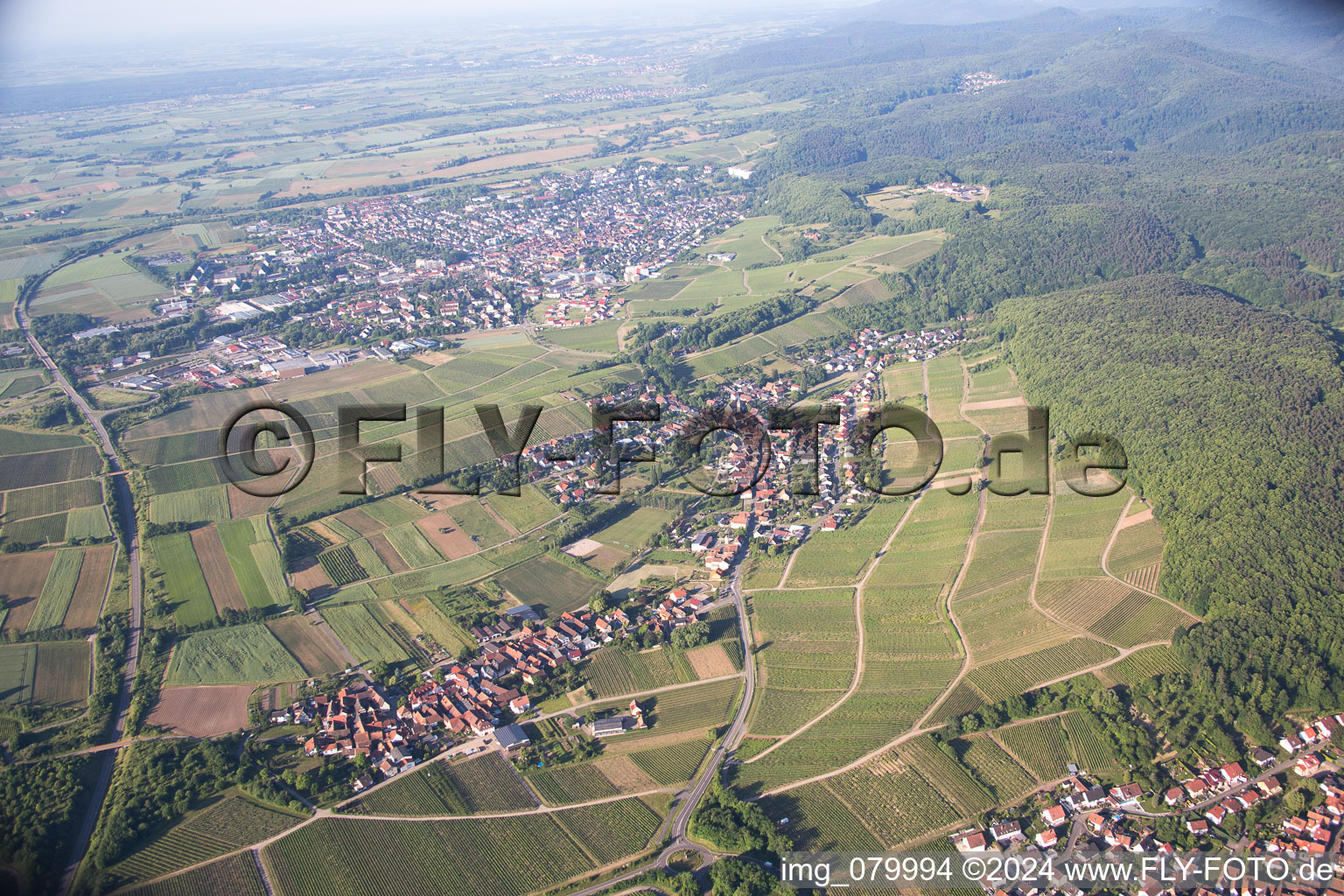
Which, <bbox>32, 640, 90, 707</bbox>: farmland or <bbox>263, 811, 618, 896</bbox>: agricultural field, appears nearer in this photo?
<bbox>263, 811, 618, 896</bbox>: agricultural field

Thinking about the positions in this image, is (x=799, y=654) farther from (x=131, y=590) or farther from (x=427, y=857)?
(x=131, y=590)

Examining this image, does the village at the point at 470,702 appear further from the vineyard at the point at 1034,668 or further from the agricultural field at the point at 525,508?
the vineyard at the point at 1034,668

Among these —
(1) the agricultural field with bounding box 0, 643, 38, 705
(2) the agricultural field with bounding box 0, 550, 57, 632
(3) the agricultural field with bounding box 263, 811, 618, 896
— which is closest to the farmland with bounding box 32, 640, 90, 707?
(1) the agricultural field with bounding box 0, 643, 38, 705

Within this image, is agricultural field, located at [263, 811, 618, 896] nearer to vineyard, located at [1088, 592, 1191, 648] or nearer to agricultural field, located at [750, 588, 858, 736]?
agricultural field, located at [750, 588, 858, 736]

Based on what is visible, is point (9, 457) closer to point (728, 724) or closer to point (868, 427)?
point (728, 724)

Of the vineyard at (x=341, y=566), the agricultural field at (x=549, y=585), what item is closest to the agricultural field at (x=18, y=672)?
the vineyard at (x=341, y=566)

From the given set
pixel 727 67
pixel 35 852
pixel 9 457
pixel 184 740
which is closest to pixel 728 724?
pixel 184 740
